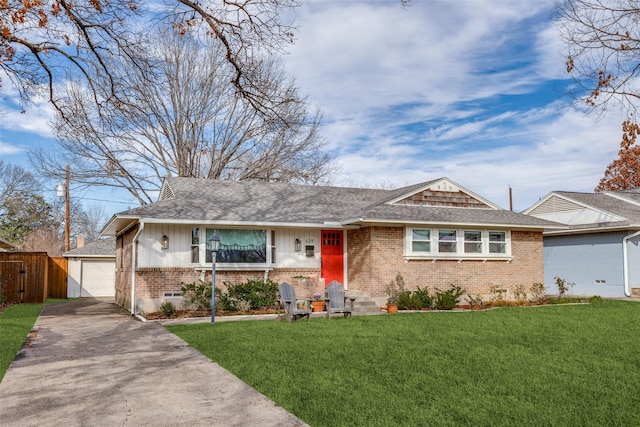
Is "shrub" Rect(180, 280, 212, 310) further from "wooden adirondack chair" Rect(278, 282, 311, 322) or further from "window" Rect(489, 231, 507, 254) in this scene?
"window" Rect(489, 231, 507, 254)

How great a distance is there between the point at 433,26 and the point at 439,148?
13.8 m

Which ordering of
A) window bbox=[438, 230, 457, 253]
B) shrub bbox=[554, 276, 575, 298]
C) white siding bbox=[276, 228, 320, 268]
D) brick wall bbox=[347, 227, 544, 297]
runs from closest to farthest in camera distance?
brick wall bbox=[347, 227, 544, 297] < white siding bbox=[276, 228, 320, 268] < window bbox=[438, 230, 457, 253] < shrub bbox=[554, 276, 575, 298]

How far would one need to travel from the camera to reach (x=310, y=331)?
1185 cm

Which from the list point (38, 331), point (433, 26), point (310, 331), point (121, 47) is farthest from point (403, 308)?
point (121, 47)

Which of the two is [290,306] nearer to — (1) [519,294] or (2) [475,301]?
(2) [475,301]

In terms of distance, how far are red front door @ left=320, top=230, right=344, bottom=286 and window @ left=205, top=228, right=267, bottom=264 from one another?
217 centimetres

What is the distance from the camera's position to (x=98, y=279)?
94.1 feet

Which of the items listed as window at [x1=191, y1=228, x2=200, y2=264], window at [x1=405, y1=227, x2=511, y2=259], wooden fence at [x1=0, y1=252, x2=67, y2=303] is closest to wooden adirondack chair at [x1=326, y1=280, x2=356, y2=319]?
window at [x1=405, y1=227, x2=511, y2=259]

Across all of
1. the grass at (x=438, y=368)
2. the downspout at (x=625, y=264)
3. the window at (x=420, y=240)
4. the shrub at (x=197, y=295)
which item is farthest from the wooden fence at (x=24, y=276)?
the downspout at (x=625, y=264)

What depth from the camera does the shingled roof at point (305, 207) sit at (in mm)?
17141

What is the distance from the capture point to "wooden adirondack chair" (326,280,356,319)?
14.6 metres

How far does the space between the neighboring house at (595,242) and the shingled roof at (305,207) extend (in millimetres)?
4082

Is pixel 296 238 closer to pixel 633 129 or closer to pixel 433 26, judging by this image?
pixel 433 26

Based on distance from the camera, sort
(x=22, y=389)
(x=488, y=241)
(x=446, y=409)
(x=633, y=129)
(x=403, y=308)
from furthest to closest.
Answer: (x=488, y=241) → (x=403, y=308) → (x=633, y=129) → (x=22, y=389) → (x=446, y=409)
